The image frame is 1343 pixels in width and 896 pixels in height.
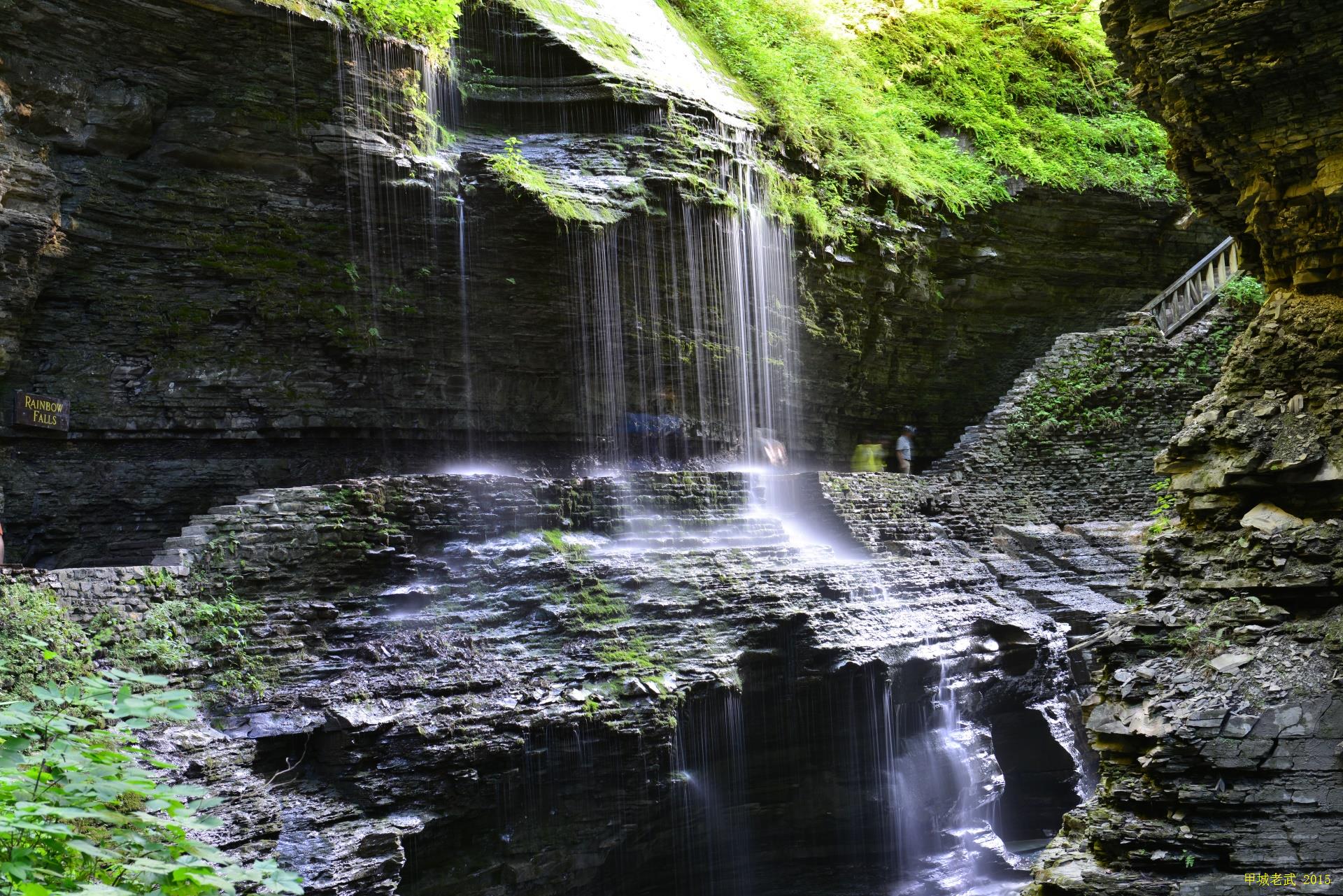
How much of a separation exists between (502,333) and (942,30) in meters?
12.9

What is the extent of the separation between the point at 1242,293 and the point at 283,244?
15.2m

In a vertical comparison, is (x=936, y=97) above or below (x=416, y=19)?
above

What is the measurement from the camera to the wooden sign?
9.94 meters

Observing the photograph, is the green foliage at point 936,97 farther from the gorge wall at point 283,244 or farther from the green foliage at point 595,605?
the green foliage at point 595,605

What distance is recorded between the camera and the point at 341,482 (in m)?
9.02

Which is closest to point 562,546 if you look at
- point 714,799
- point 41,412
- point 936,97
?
point 714,799

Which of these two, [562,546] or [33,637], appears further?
[562,546]

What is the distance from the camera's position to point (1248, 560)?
570cm

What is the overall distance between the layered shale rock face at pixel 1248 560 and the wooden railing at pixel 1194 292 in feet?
36.2

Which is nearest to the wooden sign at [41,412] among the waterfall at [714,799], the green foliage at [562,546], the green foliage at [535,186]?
the green foliage at [562,546]

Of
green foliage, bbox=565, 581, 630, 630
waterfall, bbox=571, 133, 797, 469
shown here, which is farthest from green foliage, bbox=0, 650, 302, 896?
waterfall, bbox=571, 133, 797, 469

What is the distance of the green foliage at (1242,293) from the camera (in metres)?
15.9

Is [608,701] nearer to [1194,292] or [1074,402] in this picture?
[1074,402]

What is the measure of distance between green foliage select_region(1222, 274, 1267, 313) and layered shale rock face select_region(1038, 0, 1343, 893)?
10.8 metres
